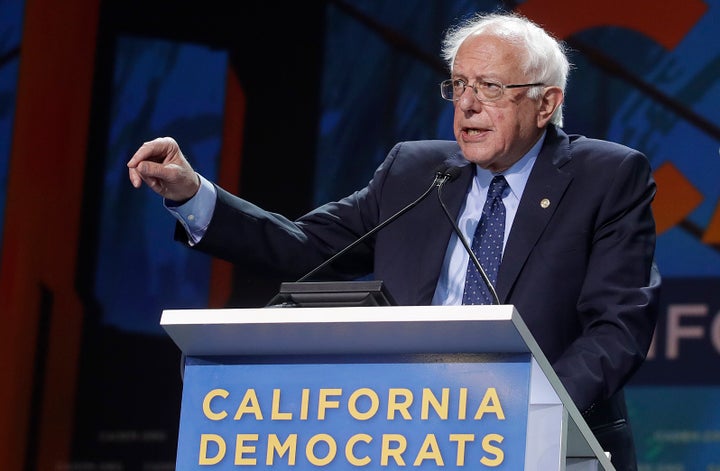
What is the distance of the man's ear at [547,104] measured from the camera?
2355mm

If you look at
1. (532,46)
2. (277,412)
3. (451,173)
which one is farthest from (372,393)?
(532,46)

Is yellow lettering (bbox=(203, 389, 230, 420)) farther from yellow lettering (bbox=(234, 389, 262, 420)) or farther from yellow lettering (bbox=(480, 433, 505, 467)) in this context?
yellow lettering (bbox=(480, 433, 505, 467))

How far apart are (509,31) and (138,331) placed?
1.93 metres

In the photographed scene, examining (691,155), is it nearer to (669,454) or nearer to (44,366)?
(669,454)

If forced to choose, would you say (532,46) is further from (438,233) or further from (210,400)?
(210,400)

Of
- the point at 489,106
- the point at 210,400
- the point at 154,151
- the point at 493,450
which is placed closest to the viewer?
the point at 493,450

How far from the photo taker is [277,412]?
156cm

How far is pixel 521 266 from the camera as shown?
2.17 metres

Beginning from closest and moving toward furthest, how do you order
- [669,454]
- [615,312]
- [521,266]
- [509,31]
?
[615,312], [521,266], [509,31], [669,454]

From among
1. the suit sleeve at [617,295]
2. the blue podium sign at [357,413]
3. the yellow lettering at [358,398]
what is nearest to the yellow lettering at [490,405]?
the blue podium sign at [357,413]

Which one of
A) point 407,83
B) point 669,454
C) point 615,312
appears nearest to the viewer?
point 615,312

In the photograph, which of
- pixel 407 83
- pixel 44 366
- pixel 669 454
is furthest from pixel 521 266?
pixel 44 366

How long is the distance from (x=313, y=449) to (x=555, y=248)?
80 centimetres

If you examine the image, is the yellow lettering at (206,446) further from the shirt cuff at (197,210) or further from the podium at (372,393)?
the shirt cuff at (197,210)
